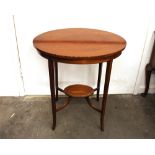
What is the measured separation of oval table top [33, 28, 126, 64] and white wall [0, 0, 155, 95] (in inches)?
8.4

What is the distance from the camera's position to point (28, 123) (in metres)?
1.86

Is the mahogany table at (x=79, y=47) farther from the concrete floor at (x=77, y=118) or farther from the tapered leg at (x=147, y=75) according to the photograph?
the tapered leg at (x=147, y=75)

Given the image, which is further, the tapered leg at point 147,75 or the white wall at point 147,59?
the tapered leg at point 147,75

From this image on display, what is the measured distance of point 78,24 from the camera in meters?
1.85

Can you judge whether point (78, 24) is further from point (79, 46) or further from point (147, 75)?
point (147, 75)

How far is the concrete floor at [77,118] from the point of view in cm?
176

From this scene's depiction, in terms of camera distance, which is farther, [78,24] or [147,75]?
[147,75]

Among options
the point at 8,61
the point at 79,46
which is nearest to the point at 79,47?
the point at 79,46

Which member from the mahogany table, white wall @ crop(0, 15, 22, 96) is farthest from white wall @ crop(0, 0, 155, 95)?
the mahogany table

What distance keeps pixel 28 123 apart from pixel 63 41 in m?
0.87

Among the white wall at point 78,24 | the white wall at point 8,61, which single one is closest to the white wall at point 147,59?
the white wall at point 78,24

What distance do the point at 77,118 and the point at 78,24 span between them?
2.94 feet

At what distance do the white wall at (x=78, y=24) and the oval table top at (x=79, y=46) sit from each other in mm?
214
